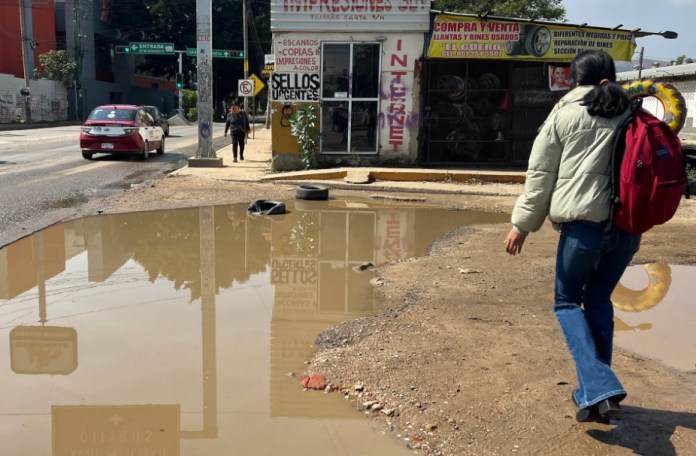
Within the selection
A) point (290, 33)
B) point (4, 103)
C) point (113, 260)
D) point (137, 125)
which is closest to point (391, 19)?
point (290, 33)

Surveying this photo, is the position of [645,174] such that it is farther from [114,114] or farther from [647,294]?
[114,114]

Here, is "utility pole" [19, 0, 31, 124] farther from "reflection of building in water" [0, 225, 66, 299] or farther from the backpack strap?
the backpack strap

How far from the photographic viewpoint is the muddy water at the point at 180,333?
130 inches

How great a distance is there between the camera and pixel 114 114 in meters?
18.4

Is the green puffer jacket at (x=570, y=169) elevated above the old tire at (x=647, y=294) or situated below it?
above

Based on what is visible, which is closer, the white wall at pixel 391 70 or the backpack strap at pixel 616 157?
the backpack strap at pixel 616 157

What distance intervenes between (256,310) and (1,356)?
1.93m

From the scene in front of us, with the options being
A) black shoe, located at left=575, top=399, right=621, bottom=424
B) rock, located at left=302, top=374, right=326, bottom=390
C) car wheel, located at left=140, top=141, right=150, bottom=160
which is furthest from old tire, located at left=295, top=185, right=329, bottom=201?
car wheel, located at left=140, top=141, right=150, bottom=160

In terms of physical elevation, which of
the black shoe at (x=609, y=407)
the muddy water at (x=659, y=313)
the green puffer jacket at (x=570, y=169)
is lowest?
the muddy water at (x=659, y=313)

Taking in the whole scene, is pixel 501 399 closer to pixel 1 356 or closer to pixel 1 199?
pixel 1 356

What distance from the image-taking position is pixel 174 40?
58188 millimetres

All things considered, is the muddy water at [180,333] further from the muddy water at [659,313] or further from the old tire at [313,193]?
the old tire at [313,193]

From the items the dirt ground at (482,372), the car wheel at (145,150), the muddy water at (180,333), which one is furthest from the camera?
the car wheel at (145,150)

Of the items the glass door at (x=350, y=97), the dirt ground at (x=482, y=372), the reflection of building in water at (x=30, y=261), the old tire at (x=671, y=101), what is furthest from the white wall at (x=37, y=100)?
the dirt ground at (x=482, y=372)
